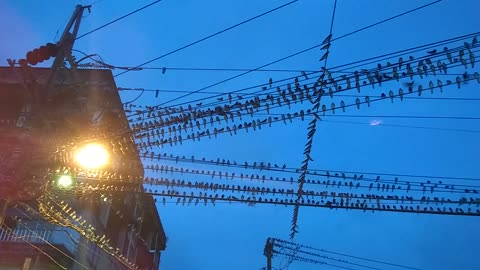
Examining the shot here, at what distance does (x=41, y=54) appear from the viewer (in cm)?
1061

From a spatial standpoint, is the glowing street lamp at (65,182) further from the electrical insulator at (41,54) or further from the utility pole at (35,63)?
the electrical insulator at (41,54)

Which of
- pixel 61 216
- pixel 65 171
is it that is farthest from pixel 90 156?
pixel 61 216

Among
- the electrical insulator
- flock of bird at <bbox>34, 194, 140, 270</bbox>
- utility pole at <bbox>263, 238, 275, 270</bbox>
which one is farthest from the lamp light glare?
utility pole at <bbox>263, 238, 275, 270</bbox>

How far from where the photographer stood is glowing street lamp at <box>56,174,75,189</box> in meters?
12.1

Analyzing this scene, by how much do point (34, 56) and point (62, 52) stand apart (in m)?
0.78

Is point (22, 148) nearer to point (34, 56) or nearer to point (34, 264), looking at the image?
point (34, 56)

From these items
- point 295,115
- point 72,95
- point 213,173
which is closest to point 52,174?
point 213,173

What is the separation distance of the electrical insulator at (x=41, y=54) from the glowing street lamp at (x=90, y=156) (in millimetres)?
2584

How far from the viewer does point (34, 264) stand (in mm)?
17172

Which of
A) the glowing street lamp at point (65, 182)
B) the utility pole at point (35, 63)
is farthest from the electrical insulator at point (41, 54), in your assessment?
the glowing street lamp at point (65, 182)

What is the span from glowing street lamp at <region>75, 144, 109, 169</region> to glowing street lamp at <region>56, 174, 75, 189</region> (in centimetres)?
59

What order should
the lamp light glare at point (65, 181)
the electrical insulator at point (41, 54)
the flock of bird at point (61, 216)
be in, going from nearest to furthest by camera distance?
the electrical insulator at point (41, 54)
the lamp light glare at point (65, 181)
the flock of bird at point (61, 216)

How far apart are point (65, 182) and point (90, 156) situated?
1.18m

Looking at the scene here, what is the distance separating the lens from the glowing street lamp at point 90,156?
1191 centimetres
